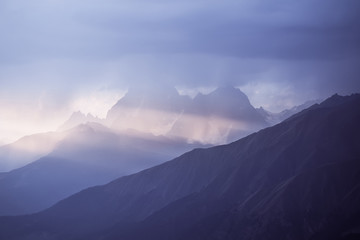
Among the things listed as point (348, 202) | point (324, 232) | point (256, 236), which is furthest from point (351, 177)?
point (256, 236)

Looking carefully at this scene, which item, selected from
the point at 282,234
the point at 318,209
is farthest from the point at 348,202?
the point at 282,234

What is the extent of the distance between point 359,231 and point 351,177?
150 ft

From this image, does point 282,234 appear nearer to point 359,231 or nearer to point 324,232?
point 324,232

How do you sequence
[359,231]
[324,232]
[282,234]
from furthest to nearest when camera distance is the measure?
[282,234] < [324,232] < [359,231]

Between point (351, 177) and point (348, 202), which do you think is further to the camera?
point (351, 177)

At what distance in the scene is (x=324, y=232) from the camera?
6944 inches

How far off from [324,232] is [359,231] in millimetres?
20537

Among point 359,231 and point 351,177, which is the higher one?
point 351,177

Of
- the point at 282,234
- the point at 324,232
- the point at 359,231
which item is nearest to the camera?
the point at 359,231

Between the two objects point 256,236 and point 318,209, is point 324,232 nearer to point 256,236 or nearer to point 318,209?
point 318,209

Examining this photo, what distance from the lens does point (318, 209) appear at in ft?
640

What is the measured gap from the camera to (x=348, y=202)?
609 ft

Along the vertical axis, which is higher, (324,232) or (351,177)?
(351,177)

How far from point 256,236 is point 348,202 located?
39.5 metres
